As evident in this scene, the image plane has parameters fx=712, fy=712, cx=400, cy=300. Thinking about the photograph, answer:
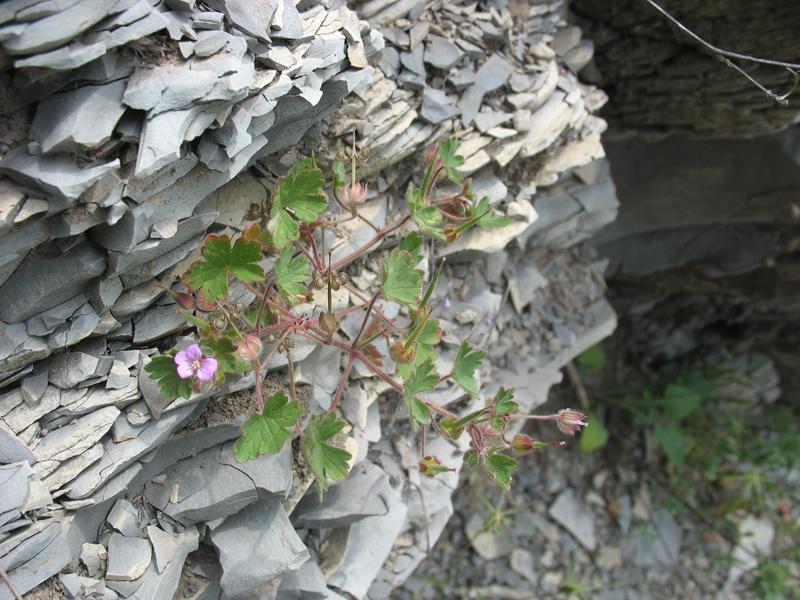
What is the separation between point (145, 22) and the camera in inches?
47.6

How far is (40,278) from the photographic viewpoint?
132 cm

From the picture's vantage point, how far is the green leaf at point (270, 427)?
140cm

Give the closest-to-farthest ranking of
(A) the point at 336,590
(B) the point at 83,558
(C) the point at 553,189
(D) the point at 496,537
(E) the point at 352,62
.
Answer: (B) the point at 83,558 → (E) the point at 352,62 → (A) the point at 336,590 → (C) the point at 553,189 → (D) the point at 496,537

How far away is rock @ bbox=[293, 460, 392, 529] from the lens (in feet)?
6.20

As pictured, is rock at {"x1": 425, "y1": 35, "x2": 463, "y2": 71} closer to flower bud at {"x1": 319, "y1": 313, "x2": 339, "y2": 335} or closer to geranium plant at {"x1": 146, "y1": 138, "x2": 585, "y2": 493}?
geranium plant at {"x1": 146, "y1": 138, "x2": 585, "y2": 493}

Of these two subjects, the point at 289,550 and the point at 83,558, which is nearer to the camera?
the point at 83,558

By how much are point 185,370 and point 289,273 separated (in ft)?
0.98

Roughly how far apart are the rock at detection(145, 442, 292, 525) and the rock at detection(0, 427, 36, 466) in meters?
0.31

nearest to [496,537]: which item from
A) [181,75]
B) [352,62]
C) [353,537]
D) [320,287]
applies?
[353,537]

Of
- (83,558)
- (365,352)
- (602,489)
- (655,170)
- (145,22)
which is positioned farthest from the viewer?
(602,489)

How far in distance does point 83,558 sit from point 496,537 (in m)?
2.76

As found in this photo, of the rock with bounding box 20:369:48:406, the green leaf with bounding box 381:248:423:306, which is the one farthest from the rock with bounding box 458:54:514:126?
the rock with bounding box 20:369:48:406

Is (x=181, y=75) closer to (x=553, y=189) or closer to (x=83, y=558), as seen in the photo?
(x=83, y=558)

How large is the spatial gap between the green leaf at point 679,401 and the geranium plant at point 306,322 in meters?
2.74
